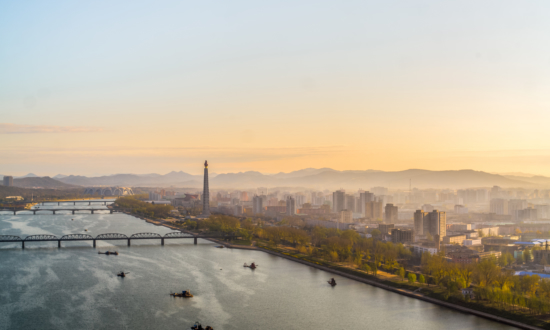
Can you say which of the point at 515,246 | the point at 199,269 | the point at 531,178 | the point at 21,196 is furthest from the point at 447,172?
the point at 199,269

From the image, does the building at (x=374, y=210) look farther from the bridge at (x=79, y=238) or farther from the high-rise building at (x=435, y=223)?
the bridge at (x=79, y=238)

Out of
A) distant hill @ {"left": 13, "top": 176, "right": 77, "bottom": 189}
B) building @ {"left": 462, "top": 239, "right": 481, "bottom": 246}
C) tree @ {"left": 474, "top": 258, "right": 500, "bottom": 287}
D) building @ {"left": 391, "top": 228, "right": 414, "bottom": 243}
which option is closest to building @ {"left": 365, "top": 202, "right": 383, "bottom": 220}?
building @ {"left": 462, "top": 239, "right": 481, "bottom": 246}

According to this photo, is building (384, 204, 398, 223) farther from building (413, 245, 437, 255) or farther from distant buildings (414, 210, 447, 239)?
building (413, 245, 437, 255)

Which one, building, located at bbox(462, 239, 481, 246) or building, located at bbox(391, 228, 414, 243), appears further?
building, located at bbox(462, 239, 481, 246)

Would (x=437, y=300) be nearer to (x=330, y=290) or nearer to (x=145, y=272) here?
(x=330, y=290)

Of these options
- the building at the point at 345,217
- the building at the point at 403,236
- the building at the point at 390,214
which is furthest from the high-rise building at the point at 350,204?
the building at the point at 403,236

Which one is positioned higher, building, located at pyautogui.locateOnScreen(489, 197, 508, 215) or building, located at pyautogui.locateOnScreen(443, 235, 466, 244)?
building, located at pyautogui.locateOnScreen(489, 197, 508, 215)
